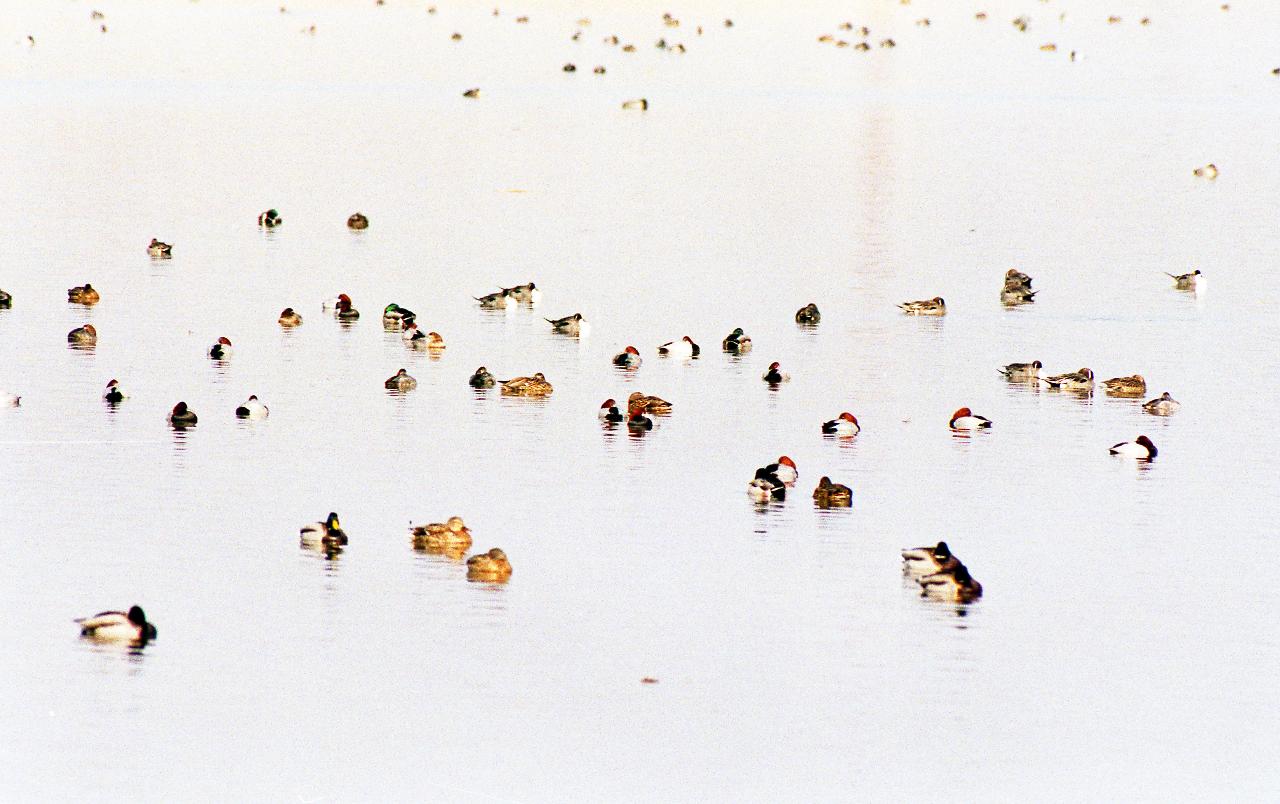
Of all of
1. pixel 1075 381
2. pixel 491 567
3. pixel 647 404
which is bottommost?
pixel 491 567

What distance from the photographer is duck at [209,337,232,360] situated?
40688 mm

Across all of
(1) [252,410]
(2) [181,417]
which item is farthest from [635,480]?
(2) [181,417]

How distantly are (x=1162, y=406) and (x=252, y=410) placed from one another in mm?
16087

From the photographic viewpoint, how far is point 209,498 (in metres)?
30.0

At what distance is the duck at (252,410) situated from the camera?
116 feet

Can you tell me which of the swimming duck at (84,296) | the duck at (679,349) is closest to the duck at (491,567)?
the duck at (679,349)

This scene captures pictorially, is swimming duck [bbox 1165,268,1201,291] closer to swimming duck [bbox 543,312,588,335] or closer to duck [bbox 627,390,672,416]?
swimming duck [bbox 543,312,588,335]

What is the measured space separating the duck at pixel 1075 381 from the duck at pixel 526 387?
9746mm

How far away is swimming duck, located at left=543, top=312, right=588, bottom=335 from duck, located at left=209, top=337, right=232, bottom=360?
7.34 m

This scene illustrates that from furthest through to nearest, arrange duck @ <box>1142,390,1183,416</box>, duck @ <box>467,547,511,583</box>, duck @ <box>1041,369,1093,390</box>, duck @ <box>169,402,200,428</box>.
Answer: duck @ <box>1041,369,1093,390</box> → duck @ <box>1142,390,1183,416</box> → duck @ <box>169,402,200,428</box> → duck @ <box>467,547,511,583</box>

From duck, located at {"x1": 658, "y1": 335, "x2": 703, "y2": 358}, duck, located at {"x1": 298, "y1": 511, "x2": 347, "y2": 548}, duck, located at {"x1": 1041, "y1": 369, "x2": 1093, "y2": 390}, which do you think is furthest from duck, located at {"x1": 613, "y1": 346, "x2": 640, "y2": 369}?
duck, located at {"x1": 298, "y1": 511, "x2": 347, "y2": 548}

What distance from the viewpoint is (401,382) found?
38.4 meters

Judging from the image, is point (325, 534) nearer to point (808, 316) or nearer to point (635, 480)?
point (635, 480)

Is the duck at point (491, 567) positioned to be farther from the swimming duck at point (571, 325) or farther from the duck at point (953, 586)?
the swimming duck at point (571, 325)
